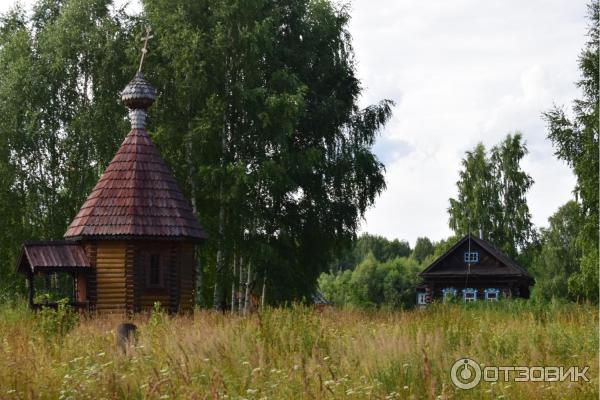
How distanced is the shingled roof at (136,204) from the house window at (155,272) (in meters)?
0.93

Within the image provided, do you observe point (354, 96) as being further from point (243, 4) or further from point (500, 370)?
point (500, 370)

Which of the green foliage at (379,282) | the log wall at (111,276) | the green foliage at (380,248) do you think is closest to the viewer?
the log wall at (111,276)

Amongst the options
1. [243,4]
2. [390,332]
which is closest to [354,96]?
[243,4]

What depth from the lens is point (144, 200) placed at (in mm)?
21797

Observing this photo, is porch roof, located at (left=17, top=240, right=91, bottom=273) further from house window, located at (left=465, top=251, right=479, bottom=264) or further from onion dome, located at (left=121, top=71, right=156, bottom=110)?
house window, located at (left=465, top=251, right=479, bottom=264)

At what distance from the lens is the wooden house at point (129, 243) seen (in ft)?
70.9

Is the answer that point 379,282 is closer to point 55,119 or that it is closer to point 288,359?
point 55,119

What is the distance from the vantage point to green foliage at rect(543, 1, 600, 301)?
26625mm

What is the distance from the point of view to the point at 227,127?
2745 cm
